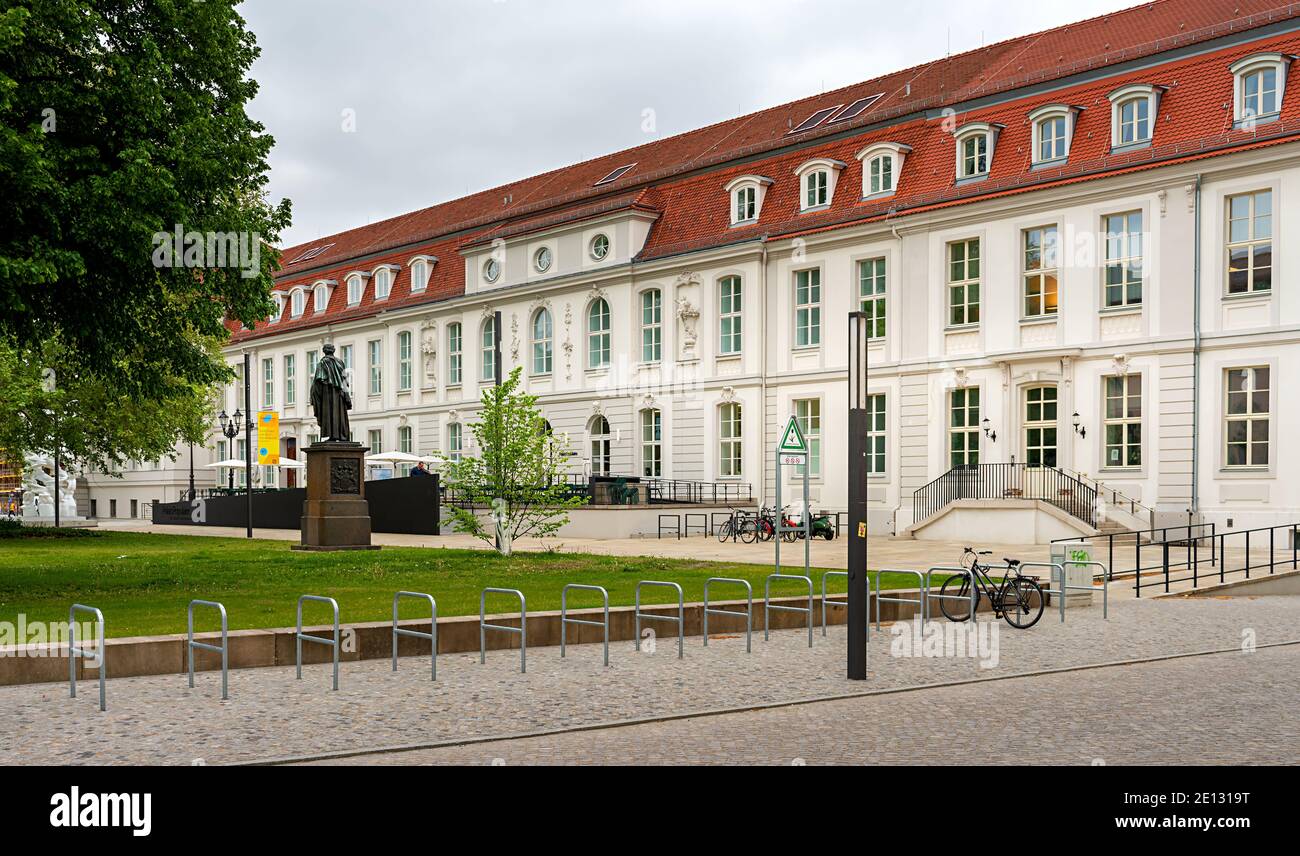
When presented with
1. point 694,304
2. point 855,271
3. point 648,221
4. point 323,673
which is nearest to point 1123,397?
point 855,271


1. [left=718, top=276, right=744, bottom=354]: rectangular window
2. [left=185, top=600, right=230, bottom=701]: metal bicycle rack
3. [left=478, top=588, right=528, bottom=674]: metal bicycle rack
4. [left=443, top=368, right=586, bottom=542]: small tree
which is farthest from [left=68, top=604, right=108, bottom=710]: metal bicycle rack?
[left=718, top=276, right=744, bottom=354]: rectangular window

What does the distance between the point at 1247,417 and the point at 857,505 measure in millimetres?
21951

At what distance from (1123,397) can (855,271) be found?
9.11 metres

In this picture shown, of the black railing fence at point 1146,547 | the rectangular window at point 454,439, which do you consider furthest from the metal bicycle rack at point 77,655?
the rectangular window at point 454,439

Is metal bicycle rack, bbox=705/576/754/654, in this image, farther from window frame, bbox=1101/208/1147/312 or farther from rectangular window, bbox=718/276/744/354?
rectangular window, bbox=718/276/744/354

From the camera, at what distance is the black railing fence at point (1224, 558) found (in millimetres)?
21562

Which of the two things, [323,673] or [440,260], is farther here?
[440,260]

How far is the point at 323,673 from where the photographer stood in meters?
11.6

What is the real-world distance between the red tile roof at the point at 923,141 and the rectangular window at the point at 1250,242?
1453 mm

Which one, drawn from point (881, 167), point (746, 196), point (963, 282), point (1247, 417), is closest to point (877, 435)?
point (963, 282)

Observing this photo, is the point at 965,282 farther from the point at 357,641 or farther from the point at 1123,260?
the point at 357,641

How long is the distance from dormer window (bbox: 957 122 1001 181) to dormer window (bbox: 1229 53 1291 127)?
647 cm

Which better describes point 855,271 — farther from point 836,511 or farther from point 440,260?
point 440,260

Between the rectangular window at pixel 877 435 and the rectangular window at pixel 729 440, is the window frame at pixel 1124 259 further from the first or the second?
the rectangular window at pixel 729 440
